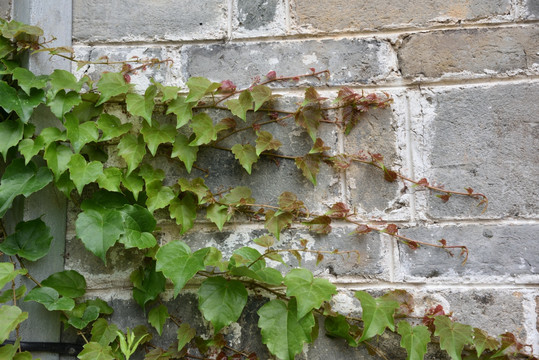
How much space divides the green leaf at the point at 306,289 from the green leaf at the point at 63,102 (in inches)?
33.3

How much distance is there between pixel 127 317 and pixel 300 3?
1171 mm

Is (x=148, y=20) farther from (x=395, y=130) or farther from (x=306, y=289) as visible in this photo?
(x=306, y=289)

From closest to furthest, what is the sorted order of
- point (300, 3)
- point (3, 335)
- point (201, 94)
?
point (3, 335)
point (201, 94)
point (300, 3)

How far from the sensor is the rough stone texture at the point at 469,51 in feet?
4.85

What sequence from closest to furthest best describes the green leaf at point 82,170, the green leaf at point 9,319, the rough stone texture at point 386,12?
1. the green leaf at point 9,319
2. the green leaf at point 82,170
3. the rough stone texture at point 386,12

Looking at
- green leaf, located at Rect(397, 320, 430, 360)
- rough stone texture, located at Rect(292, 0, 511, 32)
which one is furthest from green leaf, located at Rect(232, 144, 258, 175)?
green leaf, located at Rect(397, 320, 430, 360)

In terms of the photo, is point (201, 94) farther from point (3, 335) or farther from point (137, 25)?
point (3, 335)

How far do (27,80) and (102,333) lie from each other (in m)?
0.82

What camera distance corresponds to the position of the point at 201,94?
145 cm

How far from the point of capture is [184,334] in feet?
4.66

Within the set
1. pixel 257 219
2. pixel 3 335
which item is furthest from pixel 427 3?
pixel 3 335

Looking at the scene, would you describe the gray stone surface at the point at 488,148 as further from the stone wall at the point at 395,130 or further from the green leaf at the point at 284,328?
the green leaf at the point at 284,328

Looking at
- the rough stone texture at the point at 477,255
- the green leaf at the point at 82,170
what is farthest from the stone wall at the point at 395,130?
the green leaf at the point at 82,170

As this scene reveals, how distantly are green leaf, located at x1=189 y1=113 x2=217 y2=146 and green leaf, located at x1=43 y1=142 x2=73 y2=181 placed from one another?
38 cm
